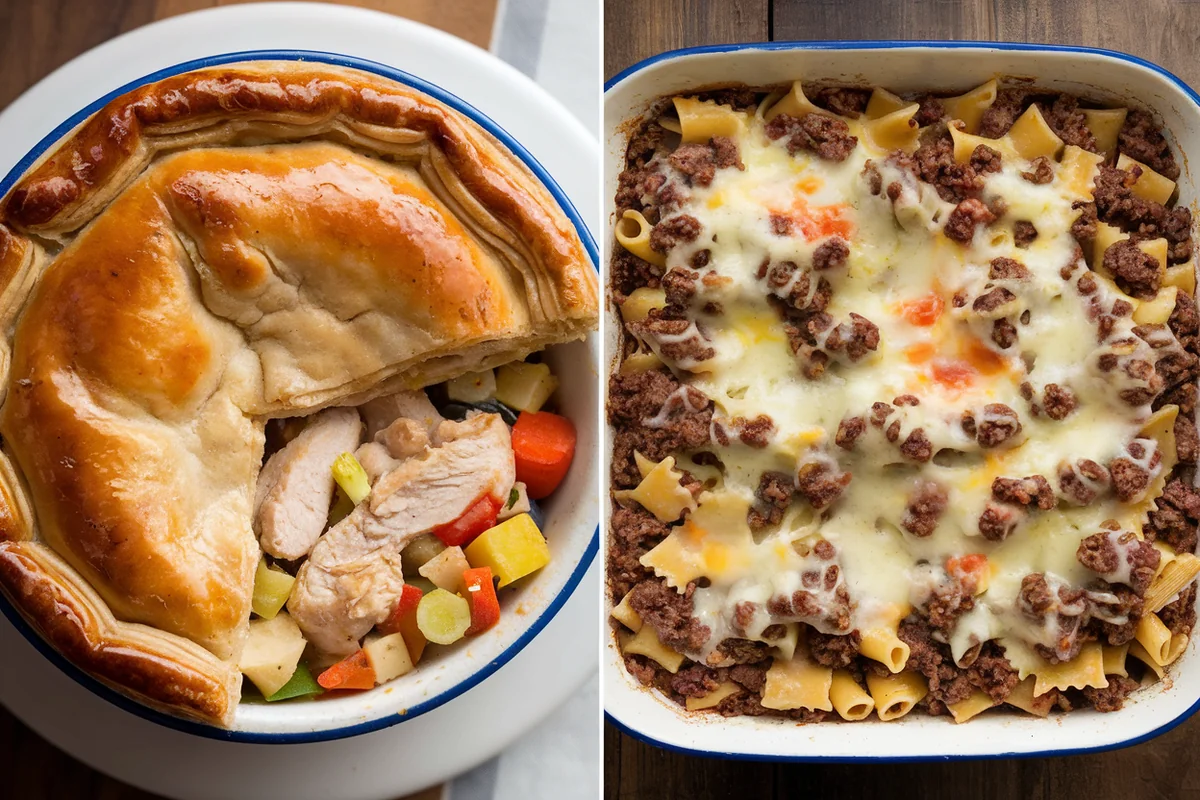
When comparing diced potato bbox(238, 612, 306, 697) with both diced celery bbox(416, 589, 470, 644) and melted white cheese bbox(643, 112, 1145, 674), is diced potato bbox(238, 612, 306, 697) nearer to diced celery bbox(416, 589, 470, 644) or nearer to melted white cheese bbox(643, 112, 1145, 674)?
diced celery bbox(416, 589, 470, 644)

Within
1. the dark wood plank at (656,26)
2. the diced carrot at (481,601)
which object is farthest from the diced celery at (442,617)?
the dark wood plank at (656,26)

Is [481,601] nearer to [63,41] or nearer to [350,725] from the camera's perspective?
[350,725]

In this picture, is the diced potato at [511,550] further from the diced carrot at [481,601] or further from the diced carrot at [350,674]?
the diced carrot at [350,674]

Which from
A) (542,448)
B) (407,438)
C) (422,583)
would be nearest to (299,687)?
(422,583)

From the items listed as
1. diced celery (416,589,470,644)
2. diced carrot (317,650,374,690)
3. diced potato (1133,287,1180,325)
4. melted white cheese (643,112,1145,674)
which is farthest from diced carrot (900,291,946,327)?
diced carrot (317,650,374,690)

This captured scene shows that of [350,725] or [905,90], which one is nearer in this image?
[350,725]
